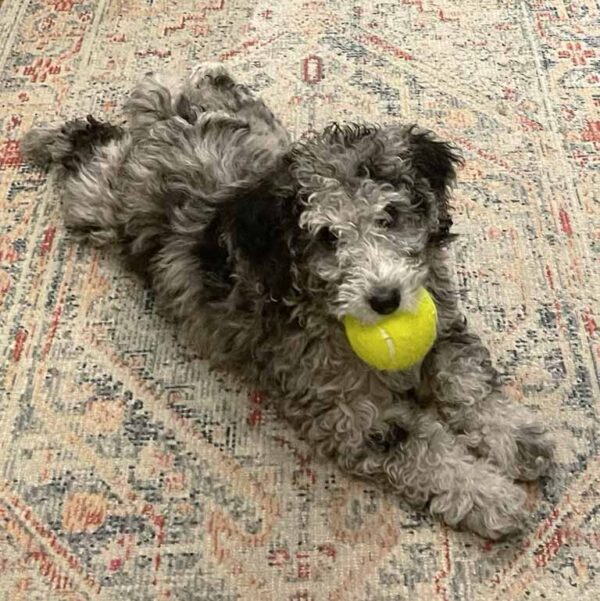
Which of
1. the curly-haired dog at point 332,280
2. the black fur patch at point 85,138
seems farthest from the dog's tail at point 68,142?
the curly-haired dog at point 332,280

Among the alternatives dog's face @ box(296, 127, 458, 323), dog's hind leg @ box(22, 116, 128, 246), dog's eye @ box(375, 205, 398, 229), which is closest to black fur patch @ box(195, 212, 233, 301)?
dog's face @ box(296, 127, 458, 323)

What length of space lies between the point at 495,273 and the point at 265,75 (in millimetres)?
1033

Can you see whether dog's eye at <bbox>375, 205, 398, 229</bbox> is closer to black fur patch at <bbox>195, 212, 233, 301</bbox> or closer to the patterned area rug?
black fur patch at <bbox>195, 212, 233, 301</bbox>

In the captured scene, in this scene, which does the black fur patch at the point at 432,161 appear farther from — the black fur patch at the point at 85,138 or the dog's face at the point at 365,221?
the black fur patch at the point at 85,138

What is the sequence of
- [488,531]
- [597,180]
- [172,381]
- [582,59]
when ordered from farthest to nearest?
[582,59], [597,180], [172,381], [488,531]

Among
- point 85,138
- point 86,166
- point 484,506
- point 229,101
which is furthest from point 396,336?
point 85,138

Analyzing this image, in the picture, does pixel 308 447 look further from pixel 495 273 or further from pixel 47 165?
pixel 47 165

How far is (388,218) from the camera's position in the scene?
164cm

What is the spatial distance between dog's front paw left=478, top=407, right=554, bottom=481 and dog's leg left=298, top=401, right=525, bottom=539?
0.10 feet

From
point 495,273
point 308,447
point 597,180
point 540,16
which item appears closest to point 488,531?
point 308,447

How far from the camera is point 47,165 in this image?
257cm

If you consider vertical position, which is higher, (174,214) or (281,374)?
(174,214)

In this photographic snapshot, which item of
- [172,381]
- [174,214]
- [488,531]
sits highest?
[174,214]

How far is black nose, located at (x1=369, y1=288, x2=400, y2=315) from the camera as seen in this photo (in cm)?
158
